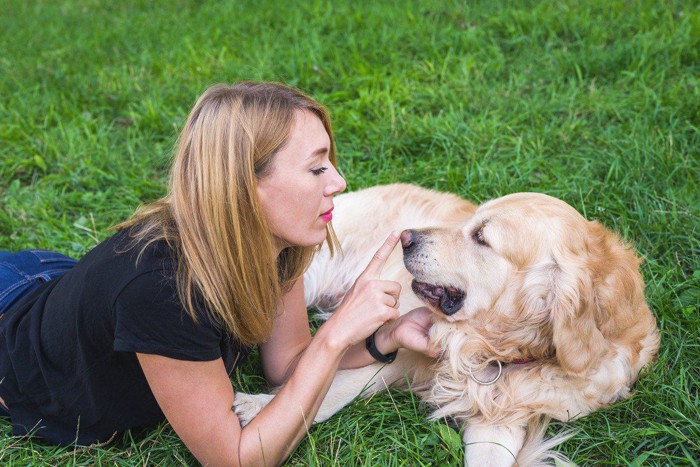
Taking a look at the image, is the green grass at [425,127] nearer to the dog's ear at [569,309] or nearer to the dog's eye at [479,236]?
the dog's ear at [569,309]

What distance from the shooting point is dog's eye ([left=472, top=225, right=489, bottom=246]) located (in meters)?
2.61

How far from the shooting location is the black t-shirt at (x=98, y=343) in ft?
6.78

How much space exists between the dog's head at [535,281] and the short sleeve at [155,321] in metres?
0.96

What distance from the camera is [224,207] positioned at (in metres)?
2.15

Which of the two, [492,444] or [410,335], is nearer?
[492,444]

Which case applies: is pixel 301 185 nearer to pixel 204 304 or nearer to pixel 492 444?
pixel 204 304

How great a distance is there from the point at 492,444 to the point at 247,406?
916mm

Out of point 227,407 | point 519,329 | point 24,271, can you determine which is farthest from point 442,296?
point 24,271

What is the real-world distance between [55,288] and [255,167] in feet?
3.06

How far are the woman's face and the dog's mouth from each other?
1.68ft

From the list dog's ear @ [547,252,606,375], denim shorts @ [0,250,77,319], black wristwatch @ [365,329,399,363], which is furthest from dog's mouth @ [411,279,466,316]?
denim shorts @ [0,250,77,319]

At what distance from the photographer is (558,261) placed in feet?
7.82

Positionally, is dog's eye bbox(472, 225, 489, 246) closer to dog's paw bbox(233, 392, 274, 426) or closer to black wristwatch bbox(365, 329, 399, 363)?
black wristwatch bbox(365, 329, 399, 363)

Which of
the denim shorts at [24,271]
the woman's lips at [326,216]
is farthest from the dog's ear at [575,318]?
the denim shorts at [24,271]
